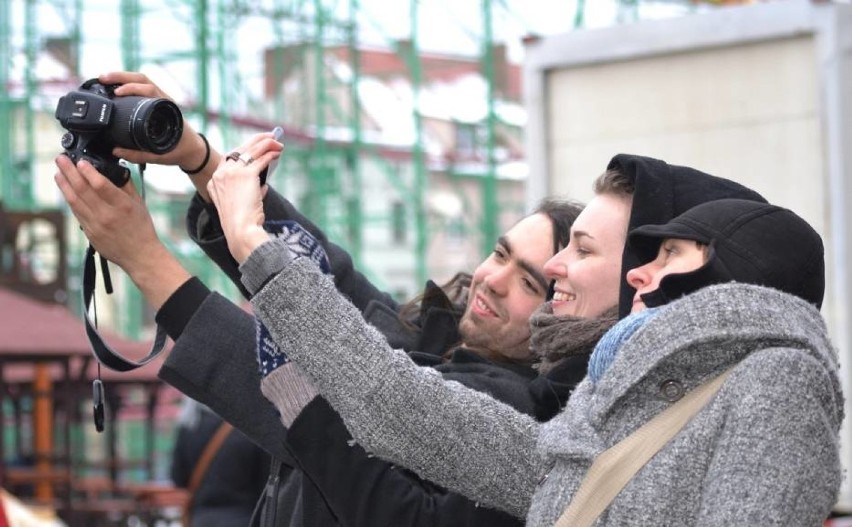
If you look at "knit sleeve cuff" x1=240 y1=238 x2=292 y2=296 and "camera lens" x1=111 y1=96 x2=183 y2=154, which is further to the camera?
"camera lens" x1=111 y1=96 x2=183 y2=154

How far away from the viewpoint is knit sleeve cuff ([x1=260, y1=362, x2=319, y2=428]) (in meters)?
2.13

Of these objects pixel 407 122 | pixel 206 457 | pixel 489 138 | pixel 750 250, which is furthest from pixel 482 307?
pixel 407 122

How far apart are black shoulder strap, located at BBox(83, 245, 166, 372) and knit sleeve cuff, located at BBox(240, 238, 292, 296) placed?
43 centimetres

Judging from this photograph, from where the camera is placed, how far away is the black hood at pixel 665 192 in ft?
6.93

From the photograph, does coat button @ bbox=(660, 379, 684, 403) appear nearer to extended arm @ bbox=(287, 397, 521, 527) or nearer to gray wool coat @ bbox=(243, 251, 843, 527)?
gray wool coat @ bbox=(243, 251, 843, 527)

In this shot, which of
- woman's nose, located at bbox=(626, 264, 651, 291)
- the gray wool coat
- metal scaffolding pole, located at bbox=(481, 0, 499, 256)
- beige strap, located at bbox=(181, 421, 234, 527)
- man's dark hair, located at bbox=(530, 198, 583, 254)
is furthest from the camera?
metal scaffolding pole, located at bbox=(481, 0, 499, 256)

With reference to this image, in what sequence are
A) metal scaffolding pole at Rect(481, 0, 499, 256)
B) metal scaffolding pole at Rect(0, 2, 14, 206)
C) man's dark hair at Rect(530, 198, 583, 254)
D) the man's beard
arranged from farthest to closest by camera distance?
1. metal scaffolding pole at Rect(481, 0, 499, 256)
2. metal scaffolding pole at Rect(0, 2, 14, 206)
3. man's dark hair at Rect(530, 198, 583, 254)
4. the man's beard

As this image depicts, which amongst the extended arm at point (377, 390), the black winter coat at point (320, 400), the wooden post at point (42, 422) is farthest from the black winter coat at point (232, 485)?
the wooden post at point (42, 422)

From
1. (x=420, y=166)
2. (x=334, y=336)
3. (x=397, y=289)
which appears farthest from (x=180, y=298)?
(x=397, y=289)

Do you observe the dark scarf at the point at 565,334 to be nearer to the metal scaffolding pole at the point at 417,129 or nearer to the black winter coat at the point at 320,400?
the black winter coat at the point at 320,400

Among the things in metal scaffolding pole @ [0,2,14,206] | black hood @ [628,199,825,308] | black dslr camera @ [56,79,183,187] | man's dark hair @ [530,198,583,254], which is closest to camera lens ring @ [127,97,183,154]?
black dslr camera @ [56,79,183,187]

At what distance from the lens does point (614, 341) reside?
1.89 m

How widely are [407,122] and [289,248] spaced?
25.9 metres

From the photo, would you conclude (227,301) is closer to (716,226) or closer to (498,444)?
(498,444)
